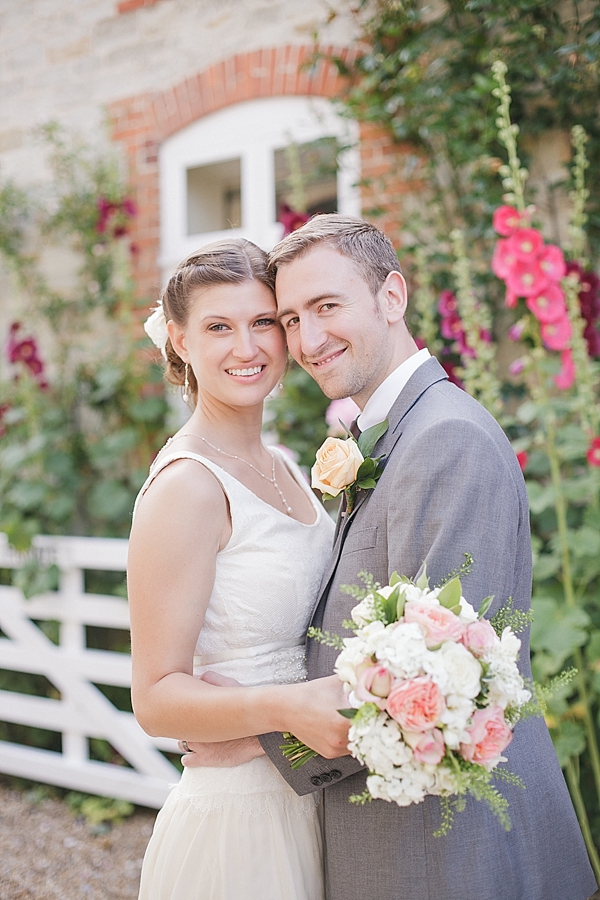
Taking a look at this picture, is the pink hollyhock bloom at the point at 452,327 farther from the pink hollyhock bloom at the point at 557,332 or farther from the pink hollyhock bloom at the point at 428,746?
the pink hollyhock bloom at the point at 428,746

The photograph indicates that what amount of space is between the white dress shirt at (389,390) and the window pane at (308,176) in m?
2.48

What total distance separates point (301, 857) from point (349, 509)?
29.5 inches

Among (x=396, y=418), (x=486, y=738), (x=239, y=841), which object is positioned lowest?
(x=239, y=841)

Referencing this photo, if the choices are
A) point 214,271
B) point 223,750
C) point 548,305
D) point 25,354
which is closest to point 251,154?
point 25,354

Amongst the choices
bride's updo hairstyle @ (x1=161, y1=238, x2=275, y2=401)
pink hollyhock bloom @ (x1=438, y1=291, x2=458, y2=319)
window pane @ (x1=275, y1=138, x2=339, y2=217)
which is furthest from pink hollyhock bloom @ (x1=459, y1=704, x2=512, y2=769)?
window pane @ (x1=275, y1=138, x2=339, y2=217)

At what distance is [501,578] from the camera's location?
1337mm

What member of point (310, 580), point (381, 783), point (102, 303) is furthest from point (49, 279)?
point (381, 783)

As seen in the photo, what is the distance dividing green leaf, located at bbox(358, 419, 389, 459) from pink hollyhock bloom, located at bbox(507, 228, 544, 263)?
1.27 metres

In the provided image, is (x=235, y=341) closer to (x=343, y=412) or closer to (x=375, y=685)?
(x=375, y=685)

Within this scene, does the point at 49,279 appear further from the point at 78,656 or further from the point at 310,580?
the point at 310,580

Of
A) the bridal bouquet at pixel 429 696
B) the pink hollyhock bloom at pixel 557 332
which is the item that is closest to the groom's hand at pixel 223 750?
the bridal bouquet at pixel 429 696

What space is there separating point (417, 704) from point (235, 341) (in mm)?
995

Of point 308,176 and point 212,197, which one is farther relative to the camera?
point 212,197

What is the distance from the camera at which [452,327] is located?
3066 mm
